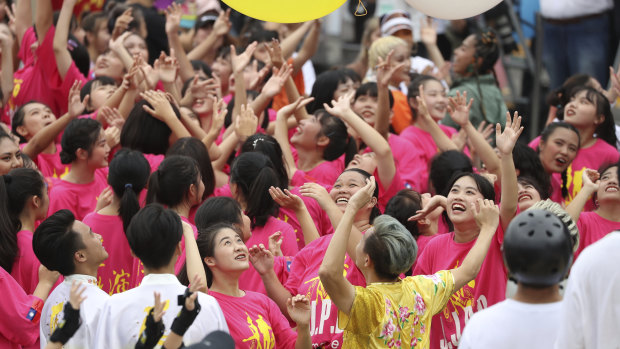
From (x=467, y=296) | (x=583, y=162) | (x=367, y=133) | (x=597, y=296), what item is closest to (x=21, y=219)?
(x=367, y=133)

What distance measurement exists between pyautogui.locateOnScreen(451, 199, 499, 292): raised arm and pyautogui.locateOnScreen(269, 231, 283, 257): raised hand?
1052 mm

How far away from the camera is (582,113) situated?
680cm

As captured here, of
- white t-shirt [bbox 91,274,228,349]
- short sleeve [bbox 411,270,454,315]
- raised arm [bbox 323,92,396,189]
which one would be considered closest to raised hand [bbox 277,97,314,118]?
raised arm [bbox 323,92,396,189]

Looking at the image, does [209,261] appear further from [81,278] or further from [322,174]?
[322,174]

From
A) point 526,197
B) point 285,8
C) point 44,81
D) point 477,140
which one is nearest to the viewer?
point 285,8

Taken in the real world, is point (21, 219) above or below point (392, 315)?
below

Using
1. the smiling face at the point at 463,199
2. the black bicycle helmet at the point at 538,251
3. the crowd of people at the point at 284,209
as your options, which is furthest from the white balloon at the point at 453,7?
the black bicycle helmet at the point at 538,251

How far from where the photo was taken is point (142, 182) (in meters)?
5.39

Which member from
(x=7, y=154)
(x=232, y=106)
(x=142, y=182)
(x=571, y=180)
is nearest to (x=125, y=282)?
(x=142, y=182)

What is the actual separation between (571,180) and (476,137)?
0.95 meters

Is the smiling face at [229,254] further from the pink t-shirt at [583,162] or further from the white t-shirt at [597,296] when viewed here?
the pink t-shirt at [583,162]

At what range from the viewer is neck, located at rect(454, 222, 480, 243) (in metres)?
4.98

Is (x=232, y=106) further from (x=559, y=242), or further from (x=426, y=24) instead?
(x=559, y=242)

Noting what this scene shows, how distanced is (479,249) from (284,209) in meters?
1.64
